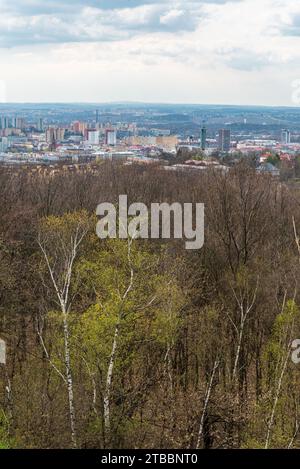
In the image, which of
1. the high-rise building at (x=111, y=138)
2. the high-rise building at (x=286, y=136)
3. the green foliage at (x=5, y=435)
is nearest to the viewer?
the green foliage at (x=5, y=435)

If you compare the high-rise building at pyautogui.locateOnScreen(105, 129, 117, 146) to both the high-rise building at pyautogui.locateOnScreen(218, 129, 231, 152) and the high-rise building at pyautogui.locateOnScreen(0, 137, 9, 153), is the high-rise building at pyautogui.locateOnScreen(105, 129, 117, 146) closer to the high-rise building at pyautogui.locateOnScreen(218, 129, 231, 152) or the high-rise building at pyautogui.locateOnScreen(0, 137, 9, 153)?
the high-rise building at pyautogui.locateOnScreen(218, 129, 231, 152)

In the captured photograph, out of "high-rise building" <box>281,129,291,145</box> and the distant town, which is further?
"high-rise building" <box>281,129,291,145</box>

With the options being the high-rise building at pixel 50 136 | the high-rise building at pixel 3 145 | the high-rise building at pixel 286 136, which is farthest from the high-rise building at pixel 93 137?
the high-rise building at pixel 3 145

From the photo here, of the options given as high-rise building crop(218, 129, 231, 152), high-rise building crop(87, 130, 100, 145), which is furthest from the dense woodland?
high-rise building crop(87, 130, 100, 145)

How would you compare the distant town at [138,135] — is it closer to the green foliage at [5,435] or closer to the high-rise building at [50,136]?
the high-rise building at [50,136]
